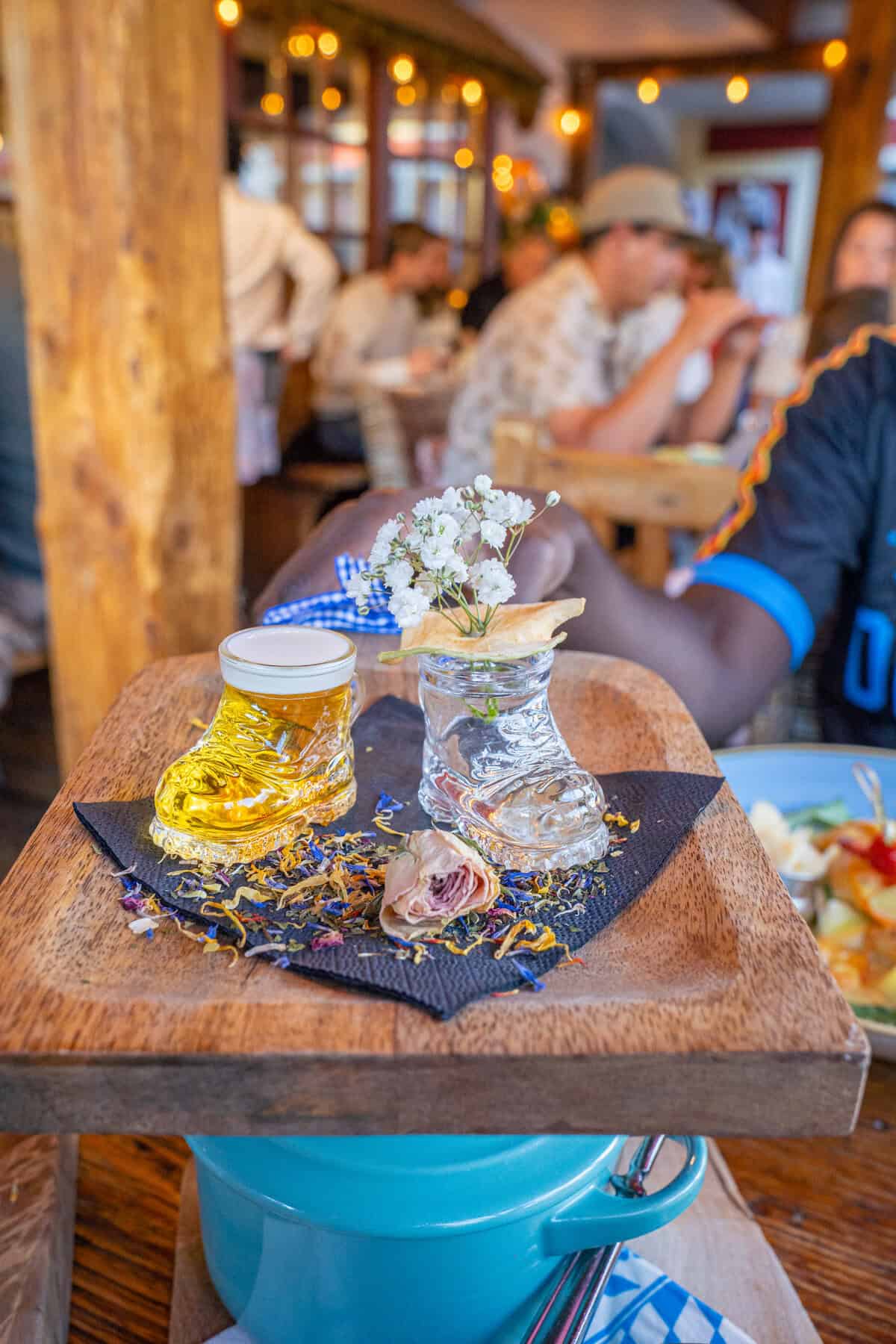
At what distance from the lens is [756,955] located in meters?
0.48

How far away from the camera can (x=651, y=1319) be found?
595mm

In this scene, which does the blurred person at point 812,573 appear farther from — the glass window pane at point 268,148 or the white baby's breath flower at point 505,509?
the glass window pane at point 268,148

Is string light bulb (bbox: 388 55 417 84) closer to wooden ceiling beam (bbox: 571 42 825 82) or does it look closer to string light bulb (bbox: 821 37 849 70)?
string light bulb (bbox: 821 37 849 70)

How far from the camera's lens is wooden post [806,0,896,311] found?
5.42 metres

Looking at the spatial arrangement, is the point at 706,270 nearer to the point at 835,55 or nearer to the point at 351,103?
the point at 351,103

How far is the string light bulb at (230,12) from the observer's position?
5.04 metres

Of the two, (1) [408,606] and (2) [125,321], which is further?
(2) [125,321]

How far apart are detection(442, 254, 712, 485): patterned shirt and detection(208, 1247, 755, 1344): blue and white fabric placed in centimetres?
233

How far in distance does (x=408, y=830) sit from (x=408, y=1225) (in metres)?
0.20

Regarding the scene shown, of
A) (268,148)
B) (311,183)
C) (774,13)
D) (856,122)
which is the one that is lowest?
(311,183)

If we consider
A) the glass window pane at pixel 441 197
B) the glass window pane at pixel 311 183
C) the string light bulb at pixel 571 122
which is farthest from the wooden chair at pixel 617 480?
the string light bulb at pixel 571 122

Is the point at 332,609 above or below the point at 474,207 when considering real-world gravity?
below

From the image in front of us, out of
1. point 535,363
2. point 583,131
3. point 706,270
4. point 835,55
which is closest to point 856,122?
point 835,55

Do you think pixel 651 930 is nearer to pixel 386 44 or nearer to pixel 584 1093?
pixel 584 1093
